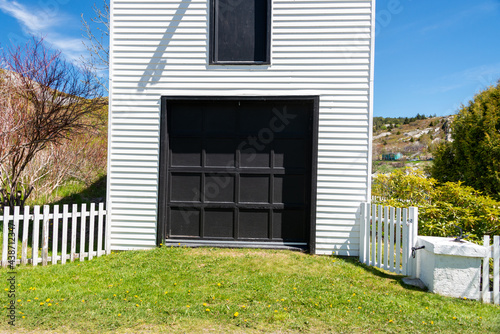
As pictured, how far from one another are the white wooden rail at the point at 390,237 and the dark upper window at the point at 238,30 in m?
3.60

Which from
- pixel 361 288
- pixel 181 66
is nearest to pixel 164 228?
pixel 181 66

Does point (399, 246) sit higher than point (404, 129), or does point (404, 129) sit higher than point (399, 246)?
point (404, 129)

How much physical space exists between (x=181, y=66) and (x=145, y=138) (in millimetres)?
1591

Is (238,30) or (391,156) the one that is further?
(391,156)

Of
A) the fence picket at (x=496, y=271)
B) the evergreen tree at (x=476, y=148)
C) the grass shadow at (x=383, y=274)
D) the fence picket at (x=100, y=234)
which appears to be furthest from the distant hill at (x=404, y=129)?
the fence picket at (x=100, y=234)

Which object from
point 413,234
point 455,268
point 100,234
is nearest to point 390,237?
point 413,234

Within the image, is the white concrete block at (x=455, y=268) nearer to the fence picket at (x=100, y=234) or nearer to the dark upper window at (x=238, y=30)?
the dark upper window at (x=238, y=30)

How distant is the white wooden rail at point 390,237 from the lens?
15.9 feet

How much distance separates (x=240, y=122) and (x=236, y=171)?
1.00 m

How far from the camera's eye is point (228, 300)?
3.78 m

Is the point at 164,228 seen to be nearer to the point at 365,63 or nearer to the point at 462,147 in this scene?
the point at 365,63

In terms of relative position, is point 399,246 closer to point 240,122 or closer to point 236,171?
point 236,171

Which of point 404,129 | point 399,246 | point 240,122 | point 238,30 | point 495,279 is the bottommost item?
point 495,279

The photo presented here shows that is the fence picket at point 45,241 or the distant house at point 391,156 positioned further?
the distant house at point 391,156
